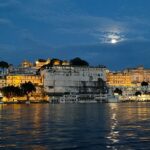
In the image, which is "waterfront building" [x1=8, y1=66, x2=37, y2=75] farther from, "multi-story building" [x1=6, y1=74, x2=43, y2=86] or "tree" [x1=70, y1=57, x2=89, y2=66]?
"tree" [x1=70, y1=57, x2=89, y2=66]

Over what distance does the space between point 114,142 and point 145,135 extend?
3.46 meters

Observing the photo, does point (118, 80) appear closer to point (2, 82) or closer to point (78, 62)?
point (78, 62)

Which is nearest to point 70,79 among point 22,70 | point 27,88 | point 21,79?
point 21,79

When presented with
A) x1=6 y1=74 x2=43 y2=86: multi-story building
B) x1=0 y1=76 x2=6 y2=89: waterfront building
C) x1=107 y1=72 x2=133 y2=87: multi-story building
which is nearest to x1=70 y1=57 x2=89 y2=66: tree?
x1=107 y1=72 x2=133 y2=87: multi-story building

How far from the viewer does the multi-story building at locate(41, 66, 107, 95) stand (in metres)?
165

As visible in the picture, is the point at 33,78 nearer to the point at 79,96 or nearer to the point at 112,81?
the point at 79,96

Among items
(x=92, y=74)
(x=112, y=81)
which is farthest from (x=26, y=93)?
(x=112, y=81)

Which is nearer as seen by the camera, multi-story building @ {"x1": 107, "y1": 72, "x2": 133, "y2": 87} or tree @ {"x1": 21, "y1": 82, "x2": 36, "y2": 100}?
tree @ {"x1": 21, "y1": 82, "x2": 36, "y2": 100}

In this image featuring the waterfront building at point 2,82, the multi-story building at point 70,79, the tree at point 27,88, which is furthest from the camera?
the waterfront building at point 2,82

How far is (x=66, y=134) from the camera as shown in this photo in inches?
1024

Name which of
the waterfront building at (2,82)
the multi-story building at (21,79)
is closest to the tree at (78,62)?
the multi-story building at (21,79)

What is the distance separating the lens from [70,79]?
552 ft

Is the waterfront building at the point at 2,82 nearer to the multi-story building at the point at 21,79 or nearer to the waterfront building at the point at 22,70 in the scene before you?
the multi-story building at the point at 21,79

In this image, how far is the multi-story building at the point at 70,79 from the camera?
165250mm
